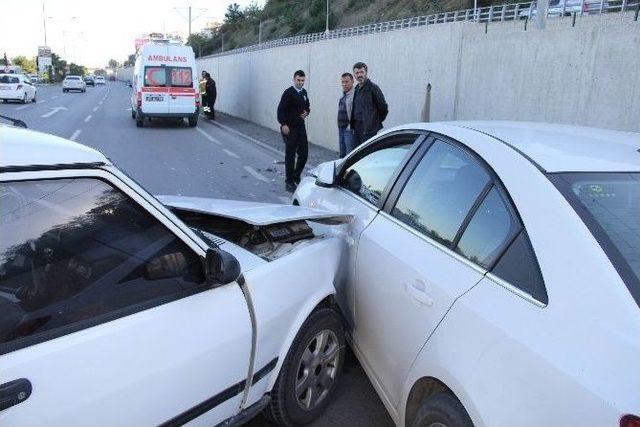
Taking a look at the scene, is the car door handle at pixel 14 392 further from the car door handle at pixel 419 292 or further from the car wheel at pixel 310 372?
the car door handle at pixel 419 292

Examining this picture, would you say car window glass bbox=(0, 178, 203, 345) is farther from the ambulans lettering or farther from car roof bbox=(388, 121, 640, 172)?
the ambulans lettering

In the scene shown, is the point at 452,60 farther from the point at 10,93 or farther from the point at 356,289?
the point at 10,93

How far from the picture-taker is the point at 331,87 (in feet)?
46.5

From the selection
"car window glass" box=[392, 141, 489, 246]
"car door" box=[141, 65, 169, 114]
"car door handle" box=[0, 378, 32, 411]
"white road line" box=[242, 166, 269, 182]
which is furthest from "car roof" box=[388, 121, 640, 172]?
"car door" box=[141, 65, 169, 114]

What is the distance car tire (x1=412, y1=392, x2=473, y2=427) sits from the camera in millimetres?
1874

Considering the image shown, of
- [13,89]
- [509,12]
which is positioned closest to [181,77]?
[509,12]

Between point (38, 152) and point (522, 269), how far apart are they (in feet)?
5.45

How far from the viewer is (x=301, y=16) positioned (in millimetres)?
53406

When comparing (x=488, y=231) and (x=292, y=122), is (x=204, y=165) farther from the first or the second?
(x=488, y=231)

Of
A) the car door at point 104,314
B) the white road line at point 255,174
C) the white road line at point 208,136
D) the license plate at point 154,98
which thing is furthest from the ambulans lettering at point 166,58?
the car door at point 104,314

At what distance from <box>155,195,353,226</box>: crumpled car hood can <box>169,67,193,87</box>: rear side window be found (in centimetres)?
1636

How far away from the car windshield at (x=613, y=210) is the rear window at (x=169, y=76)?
18.3 meters

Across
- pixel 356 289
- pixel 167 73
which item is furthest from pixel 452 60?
pixel 167 73

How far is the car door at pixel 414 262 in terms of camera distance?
223cm
